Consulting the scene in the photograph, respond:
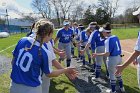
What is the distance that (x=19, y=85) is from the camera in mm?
4520

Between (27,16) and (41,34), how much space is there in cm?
8775

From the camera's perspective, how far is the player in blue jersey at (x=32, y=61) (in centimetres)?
439

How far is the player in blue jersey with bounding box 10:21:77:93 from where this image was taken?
4.39m

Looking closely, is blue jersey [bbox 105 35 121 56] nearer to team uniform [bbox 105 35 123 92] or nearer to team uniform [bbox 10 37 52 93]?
team uniform [bbox 105 35 123 92]

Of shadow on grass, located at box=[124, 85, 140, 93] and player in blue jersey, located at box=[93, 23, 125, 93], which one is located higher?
player in blue jersey, located at box=[93, 23, 125, 93]

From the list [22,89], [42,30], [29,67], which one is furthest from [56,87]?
[42,30]

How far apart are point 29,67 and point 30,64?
45mm

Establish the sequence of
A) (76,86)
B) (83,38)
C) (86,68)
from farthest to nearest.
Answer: (83,38) < (86,68) < (76,86)

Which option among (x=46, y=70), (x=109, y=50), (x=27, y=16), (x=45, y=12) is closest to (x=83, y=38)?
(x=109, y=50)

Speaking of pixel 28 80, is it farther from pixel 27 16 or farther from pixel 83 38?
pixel 27 16

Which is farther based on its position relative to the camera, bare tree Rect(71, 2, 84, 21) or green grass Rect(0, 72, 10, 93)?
bare tree Rect(71, 2, 84, 21)

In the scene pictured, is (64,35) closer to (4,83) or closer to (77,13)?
(4,83)

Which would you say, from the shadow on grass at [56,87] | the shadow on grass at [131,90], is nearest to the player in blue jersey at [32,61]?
the shadow on grass at [56,87]

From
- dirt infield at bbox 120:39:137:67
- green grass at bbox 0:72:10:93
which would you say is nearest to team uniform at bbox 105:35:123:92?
green grass at bbox 0:72:10:93
